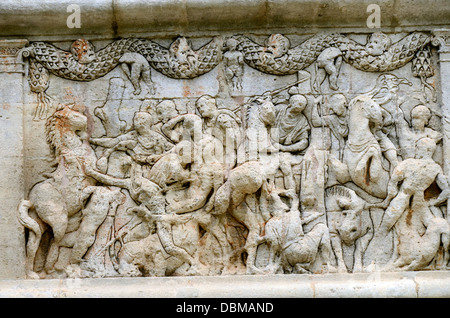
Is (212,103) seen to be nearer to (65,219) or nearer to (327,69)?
(327,69)

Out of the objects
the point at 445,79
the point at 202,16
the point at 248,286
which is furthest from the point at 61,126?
the point at 445,79

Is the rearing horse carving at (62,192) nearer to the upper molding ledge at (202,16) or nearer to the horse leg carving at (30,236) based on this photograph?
the horse leg carving at (30,236)

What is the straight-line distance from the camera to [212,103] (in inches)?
316

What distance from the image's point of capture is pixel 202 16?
8078 millimetres

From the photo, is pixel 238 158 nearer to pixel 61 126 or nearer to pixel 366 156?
pixel 366 156

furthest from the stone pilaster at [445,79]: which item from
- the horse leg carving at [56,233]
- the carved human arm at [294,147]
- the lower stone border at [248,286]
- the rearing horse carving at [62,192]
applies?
the horse leg carving at [56,233]

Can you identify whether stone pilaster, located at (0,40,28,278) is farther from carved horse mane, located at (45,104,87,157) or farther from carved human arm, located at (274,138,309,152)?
carved human arm, located at (274,138,309,152)

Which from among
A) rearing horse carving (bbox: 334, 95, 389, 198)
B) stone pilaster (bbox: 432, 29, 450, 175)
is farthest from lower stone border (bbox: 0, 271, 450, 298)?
stone pilaster (bbox: 432, 29, 450, 175)

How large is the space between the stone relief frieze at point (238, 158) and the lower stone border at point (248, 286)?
4.1 inches

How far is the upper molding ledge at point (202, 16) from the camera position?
800 centimetres

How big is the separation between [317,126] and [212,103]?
3.16ft

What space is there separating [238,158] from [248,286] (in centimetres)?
114

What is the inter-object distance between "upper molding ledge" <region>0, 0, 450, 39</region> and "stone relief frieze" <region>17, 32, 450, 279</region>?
0.12 meters
